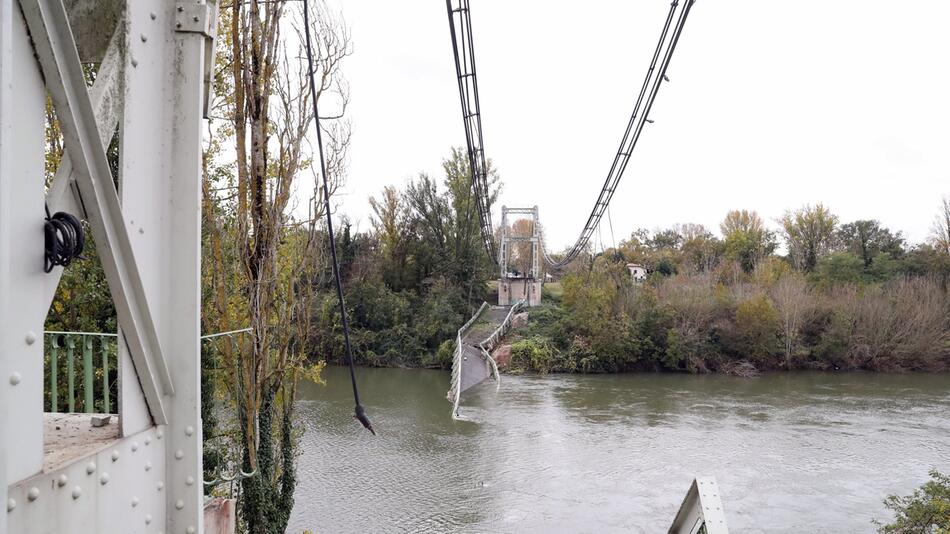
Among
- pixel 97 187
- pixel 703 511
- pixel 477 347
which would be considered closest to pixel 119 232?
pixel 97 187

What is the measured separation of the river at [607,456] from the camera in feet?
30.0

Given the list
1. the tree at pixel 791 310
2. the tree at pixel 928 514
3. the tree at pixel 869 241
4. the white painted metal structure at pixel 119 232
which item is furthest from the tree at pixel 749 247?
the white painted metal structure at pixel 119 232

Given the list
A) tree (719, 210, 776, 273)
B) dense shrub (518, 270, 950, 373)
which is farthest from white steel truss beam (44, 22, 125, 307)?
tree (719, 210, 776, 273)

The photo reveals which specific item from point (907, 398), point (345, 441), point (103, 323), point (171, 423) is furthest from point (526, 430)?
point (171, 423)

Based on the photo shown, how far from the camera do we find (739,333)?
948 inches

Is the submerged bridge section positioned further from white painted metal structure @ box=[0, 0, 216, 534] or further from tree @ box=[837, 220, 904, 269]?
tree @ box=[837, 220, 904, 269]

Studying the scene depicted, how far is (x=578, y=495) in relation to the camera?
33.0ft

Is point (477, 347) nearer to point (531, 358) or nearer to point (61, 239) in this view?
point (531, 358)

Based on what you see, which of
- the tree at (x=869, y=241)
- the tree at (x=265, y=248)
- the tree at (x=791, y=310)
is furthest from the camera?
the tree at (x=869, y=241)

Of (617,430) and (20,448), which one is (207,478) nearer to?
(20,448)

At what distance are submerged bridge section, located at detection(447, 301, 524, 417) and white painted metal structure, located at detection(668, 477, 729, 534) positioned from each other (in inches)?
496

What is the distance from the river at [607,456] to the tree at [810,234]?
16215 mm

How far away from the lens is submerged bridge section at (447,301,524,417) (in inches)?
750

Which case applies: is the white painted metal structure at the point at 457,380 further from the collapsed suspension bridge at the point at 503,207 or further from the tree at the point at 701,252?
the tree at the point at 701,252
